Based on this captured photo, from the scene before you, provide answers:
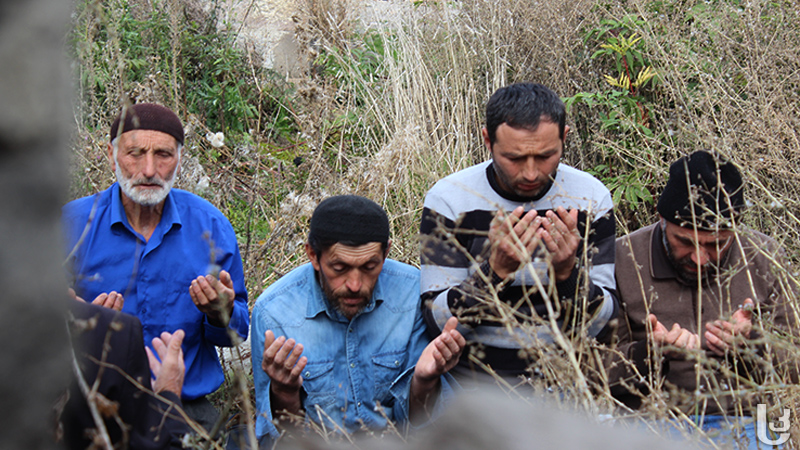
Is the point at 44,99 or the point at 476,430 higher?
the point at 44,99

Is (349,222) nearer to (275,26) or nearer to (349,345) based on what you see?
(349,345)

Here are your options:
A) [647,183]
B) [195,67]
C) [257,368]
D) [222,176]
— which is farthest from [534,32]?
[257,368]

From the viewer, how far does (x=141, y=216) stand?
3.43 m

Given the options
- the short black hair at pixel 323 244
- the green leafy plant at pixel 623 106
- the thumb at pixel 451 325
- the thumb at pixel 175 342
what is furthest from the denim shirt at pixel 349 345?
the green leafy plant at pixel 623 106

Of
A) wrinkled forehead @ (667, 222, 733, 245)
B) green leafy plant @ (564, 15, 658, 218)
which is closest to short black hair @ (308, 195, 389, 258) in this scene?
wrinkled forehead @ (667, 222, 733, 245)

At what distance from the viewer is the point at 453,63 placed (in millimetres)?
5703

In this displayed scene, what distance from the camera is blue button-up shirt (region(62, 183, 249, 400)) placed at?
3.28m

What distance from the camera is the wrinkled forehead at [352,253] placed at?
312cm

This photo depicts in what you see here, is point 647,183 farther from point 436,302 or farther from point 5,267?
point 5,267

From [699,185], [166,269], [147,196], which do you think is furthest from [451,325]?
[147,196]

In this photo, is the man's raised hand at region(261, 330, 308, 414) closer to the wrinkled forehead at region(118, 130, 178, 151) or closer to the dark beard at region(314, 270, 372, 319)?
the dark beard at region(314, 270, 372, 319)

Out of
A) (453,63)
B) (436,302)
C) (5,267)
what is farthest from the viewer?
(453,63)

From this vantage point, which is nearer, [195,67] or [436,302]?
[436,302]

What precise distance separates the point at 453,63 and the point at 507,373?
3.22 metres
